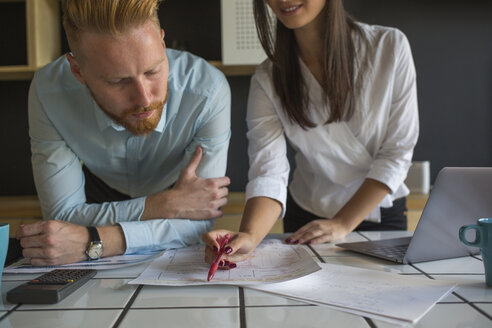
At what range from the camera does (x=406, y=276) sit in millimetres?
816

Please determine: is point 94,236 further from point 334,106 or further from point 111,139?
point 334,106

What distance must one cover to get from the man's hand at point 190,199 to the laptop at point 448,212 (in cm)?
50

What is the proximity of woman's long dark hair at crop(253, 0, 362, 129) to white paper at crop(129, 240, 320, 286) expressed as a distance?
0.51 meters

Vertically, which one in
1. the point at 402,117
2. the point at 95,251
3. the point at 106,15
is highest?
the point at 106,15

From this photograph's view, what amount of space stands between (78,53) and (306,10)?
0.61 metres

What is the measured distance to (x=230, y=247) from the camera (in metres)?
0.92

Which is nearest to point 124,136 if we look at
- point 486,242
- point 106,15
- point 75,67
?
point 75,67

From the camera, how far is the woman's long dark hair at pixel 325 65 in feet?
4.56

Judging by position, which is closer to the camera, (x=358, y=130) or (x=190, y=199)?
(x=190, y=199)

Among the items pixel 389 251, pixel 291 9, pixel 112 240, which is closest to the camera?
pixel 389 251

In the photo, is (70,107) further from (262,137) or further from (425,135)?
(425,135)

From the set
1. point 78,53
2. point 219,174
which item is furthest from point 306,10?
point 78,53

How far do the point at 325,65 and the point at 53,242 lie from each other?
87 centimetres

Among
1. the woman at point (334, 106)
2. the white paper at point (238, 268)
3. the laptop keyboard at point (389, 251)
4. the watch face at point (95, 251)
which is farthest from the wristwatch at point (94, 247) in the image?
the laptop keyboard at point (389, 251)
